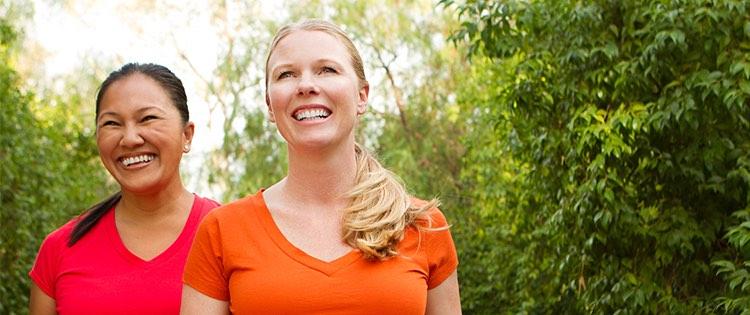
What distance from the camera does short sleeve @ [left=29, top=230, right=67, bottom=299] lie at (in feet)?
12.1

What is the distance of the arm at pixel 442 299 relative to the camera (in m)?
2.91

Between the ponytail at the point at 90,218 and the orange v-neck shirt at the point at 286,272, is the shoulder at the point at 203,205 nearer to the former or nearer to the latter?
the ponytail at the point at 90,218

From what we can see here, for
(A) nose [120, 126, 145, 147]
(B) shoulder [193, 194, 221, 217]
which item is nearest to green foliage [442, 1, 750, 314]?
(B) shoulder [193, 194, 221, 217]

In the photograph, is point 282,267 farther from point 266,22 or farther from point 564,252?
→ point 266,22

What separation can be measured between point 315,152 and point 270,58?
242 mm

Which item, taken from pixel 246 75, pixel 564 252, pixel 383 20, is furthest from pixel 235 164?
pixel 564 252

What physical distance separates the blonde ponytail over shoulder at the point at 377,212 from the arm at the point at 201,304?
31 cm

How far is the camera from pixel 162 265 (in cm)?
362

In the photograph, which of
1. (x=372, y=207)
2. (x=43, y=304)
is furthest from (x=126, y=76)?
(x=372, y=207)

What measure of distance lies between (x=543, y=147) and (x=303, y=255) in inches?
229

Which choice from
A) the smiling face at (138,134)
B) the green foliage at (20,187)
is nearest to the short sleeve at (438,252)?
the smiling face at (138,134)

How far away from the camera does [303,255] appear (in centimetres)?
274

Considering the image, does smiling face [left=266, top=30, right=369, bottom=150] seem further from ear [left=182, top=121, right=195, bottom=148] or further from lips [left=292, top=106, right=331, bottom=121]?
ear [left=182, top=121, right=195, bottom=148]

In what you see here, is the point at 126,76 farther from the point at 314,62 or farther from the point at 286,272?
the point at 286,272
